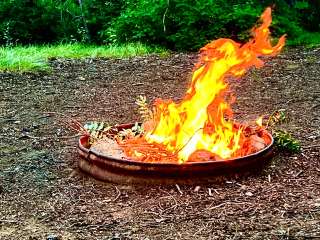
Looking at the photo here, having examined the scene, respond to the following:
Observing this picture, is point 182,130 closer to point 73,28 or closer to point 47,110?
point 47,110

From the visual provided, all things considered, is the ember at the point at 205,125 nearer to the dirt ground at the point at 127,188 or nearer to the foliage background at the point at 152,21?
the dirt ground at the point at 127,188

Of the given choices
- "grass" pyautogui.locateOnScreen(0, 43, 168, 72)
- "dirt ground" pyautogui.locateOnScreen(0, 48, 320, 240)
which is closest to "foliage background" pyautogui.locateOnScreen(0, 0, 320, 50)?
"grass" pyautogui.locateOnScreen(0, 43, 168, 72)

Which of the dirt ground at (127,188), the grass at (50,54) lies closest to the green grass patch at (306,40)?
the grass at (50,54)

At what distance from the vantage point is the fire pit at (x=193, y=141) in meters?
4.25

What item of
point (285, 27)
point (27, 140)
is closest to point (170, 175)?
point (27, 140)

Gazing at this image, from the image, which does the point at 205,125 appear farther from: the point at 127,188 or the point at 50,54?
the point at 50,54

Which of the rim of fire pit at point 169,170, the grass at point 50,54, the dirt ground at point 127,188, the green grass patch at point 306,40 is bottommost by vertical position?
the grass at point 50,54

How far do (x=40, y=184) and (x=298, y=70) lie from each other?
488 cm

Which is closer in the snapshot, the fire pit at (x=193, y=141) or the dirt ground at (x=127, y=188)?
the dirt ground at (x=127, y=188)

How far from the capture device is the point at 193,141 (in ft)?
14.8

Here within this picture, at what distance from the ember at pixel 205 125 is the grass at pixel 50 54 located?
4.11m

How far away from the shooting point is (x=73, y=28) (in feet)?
47.1

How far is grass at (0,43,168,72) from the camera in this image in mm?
8570

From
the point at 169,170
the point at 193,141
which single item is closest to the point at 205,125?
the point at 193,141
